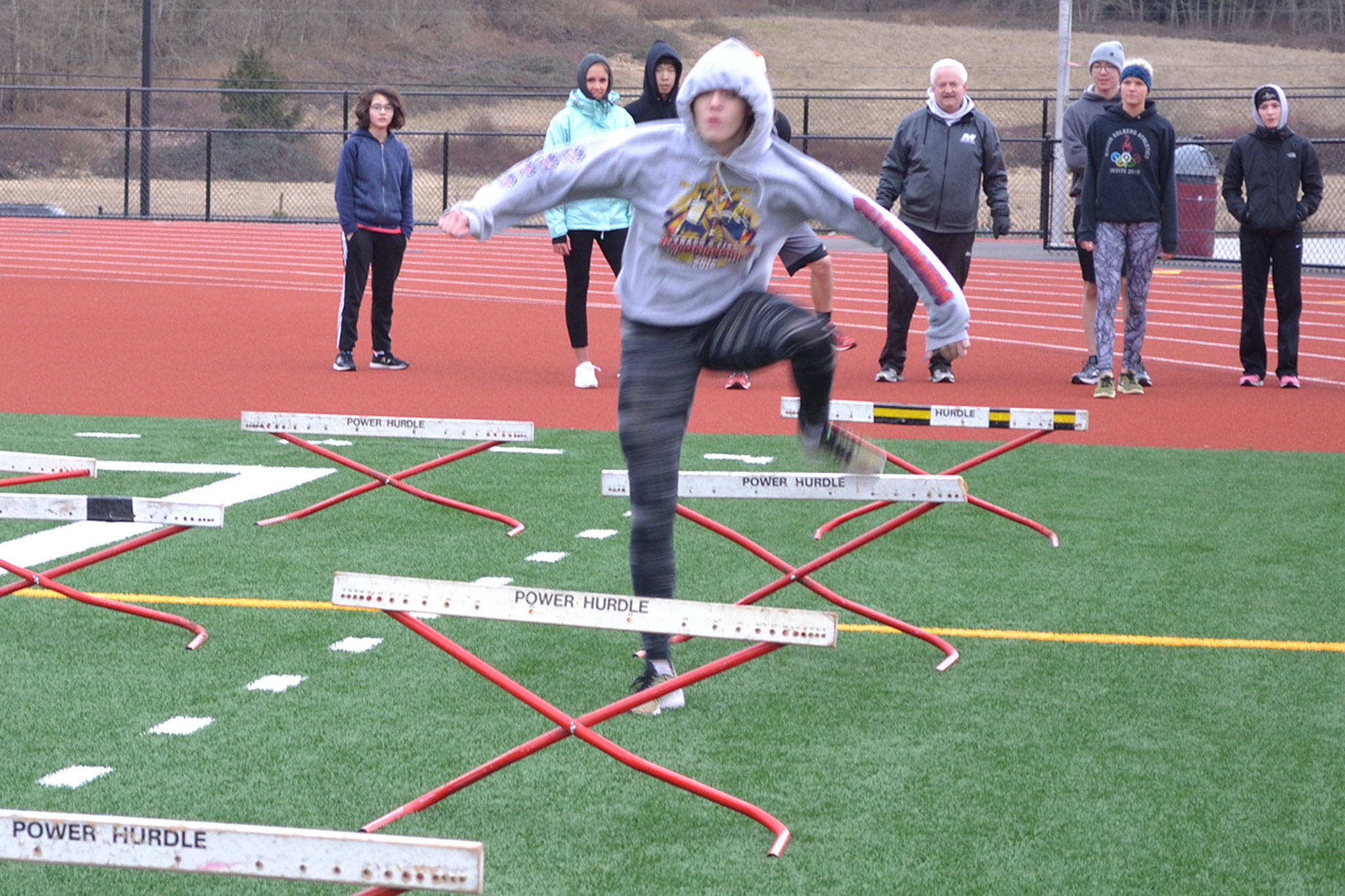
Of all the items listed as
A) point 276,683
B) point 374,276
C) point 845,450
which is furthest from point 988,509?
point 374,276

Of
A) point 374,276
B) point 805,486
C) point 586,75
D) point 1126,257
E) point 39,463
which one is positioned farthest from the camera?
point 374,276

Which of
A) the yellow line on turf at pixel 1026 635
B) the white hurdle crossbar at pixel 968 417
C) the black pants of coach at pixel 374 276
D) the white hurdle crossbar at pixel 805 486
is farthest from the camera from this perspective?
the black pants of coach at pixel 374 276

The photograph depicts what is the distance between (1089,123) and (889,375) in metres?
1.95

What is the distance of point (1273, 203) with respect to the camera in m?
10.5

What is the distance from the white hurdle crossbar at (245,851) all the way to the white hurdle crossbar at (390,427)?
3990 mm

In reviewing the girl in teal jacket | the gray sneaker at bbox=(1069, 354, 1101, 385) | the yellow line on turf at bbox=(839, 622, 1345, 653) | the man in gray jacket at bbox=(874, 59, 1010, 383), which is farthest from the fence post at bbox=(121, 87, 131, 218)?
the yellow line on turf at bbox=(839, 622, 1345, 653)

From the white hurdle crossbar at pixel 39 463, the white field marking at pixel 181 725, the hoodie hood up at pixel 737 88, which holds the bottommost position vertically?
the white field marking at pixel 181 725

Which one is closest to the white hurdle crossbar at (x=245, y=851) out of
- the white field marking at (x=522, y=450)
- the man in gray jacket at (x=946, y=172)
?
the white field marking at (x=522, y=450)

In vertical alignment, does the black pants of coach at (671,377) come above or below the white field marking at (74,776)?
above

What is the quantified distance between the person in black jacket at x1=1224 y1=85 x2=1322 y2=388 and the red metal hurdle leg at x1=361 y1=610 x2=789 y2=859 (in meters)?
7.77

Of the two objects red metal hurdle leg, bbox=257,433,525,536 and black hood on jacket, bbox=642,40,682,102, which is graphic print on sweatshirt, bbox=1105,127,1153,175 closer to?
black hood on jacket, bbox=642,40,682,102

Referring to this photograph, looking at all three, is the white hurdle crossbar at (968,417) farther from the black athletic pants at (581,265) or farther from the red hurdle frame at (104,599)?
the black athletic pants at (581,265)

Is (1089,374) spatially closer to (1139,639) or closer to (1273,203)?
(1273,203)

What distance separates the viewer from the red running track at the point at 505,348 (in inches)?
385
